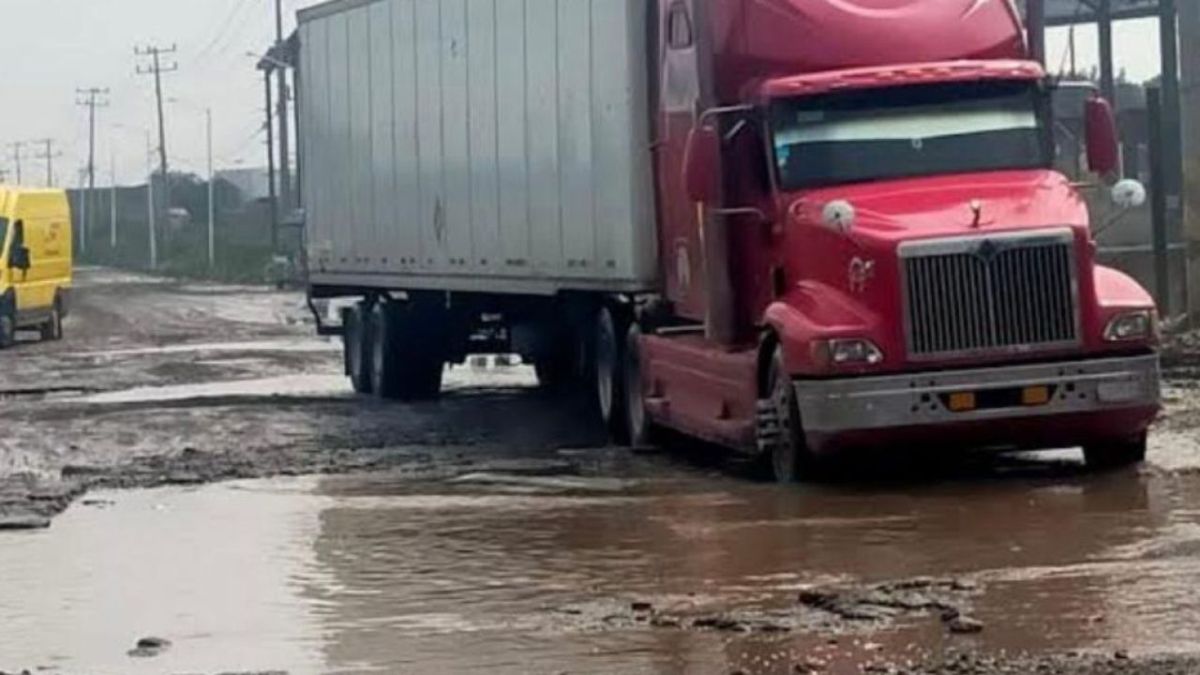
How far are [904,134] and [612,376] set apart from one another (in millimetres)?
5041

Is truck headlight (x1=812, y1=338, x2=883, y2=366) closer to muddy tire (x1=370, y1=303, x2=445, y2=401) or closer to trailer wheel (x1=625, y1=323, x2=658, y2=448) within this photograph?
trailer wheel (x1=625, y1=323, x2=658, y2=448)

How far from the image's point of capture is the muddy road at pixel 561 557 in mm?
10656

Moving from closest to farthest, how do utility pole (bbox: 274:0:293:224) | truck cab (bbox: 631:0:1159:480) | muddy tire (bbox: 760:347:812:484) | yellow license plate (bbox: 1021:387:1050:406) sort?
1. truck cab (bbox: 631:0:1159:480)
2. yellow license plate (bbox: 1021:387:1050:406)
3. muddy tire (bbox: 760:347:812:484)
4. utility pole (bbox: 274:0:293:224)

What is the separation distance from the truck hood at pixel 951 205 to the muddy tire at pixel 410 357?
39.0 ft

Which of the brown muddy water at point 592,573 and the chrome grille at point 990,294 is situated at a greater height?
the chrome grille at point 990,294

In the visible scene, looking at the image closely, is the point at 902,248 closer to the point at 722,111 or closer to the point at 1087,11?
the point at 722,111

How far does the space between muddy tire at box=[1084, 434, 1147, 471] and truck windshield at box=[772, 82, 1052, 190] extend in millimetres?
1775

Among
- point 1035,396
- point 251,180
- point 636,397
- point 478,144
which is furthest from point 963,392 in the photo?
point 251,180

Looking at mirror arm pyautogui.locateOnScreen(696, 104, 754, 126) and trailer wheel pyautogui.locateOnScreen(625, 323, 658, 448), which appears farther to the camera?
trailer wheel pyautogui.locateOnScreen(625, 323, 658, 448)

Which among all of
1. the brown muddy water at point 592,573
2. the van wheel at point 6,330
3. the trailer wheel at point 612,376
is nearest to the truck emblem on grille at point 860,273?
the brown muddy water at point 592,573

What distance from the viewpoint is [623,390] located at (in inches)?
838

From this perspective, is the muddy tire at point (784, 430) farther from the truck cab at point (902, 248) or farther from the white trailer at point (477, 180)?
the white trailer at point (477, 180)

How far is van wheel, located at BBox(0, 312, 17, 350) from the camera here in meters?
43.9

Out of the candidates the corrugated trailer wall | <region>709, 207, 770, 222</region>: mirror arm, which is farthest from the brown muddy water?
the corrugated trailer wall
